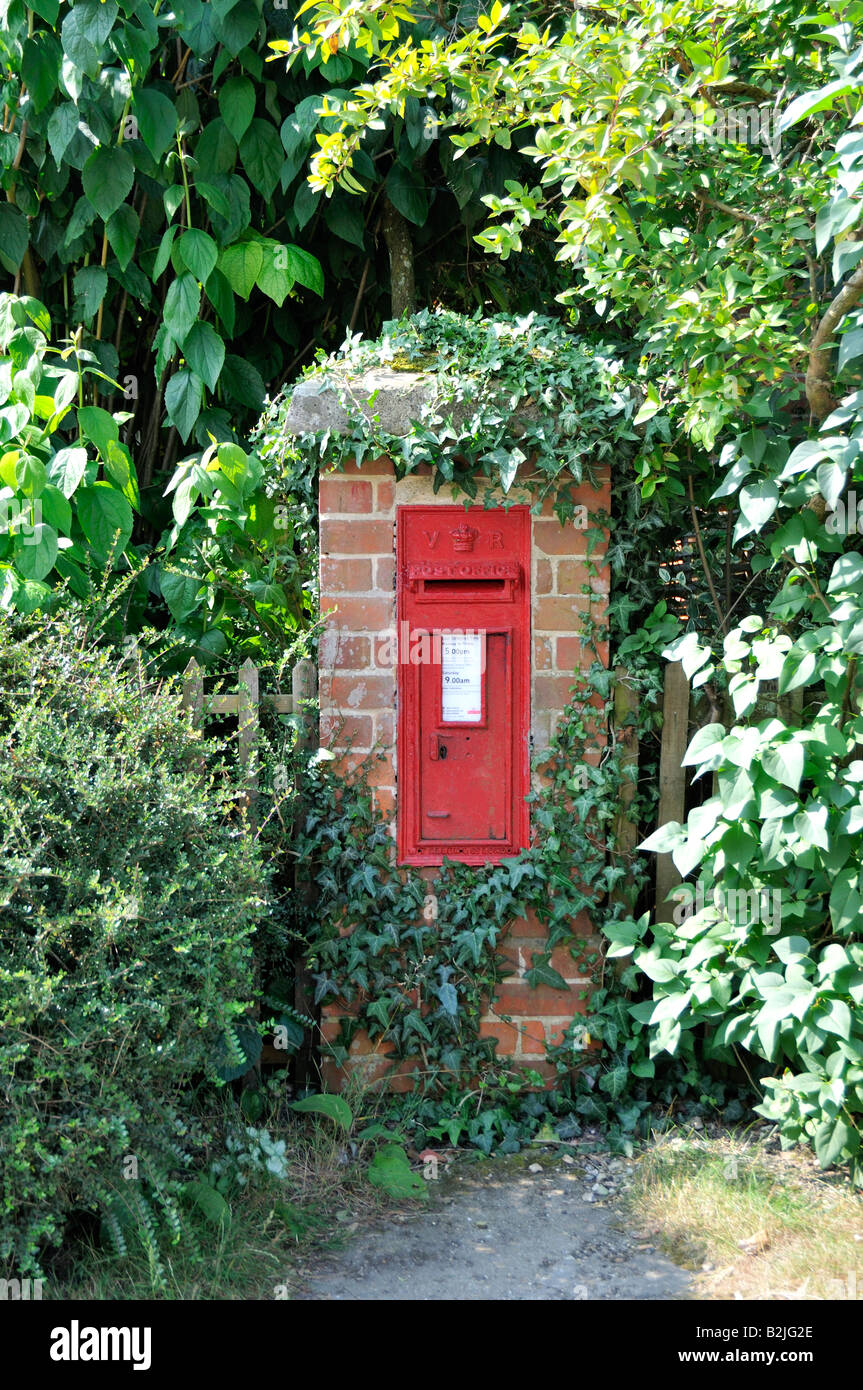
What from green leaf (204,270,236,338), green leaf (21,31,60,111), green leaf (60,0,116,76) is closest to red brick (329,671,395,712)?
green leaf (204,270,236,338)

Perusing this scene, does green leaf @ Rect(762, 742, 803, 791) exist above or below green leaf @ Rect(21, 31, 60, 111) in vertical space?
below

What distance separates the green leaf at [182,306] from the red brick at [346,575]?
3.84ft

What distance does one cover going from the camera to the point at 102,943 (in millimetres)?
2527

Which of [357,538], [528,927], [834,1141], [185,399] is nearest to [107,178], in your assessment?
[185,399]

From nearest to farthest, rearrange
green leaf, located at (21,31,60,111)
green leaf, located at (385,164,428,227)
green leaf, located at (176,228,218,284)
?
green leaf, located at (21,31,60,111), green leaf, located at (176,228,218,284), green leaf, located at (385,164,428,227)

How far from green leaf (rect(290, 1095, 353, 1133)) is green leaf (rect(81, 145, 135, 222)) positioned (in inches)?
128

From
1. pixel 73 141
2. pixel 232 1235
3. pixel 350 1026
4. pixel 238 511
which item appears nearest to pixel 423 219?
pixel 73 141

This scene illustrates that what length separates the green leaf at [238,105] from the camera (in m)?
4.11

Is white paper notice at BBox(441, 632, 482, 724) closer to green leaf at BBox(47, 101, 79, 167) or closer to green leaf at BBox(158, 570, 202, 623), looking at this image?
green leaf at BBox(158, 570, 202, 623)

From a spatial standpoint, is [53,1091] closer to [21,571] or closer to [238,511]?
[21,571]

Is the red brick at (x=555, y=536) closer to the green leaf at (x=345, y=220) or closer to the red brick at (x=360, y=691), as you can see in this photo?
the red brick at (x=360, y=691)

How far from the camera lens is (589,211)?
282 centimetres

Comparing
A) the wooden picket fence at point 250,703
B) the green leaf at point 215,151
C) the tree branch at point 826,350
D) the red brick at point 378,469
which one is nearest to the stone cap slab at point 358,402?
the red brick at point 378,469

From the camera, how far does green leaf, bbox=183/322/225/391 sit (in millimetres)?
4070
